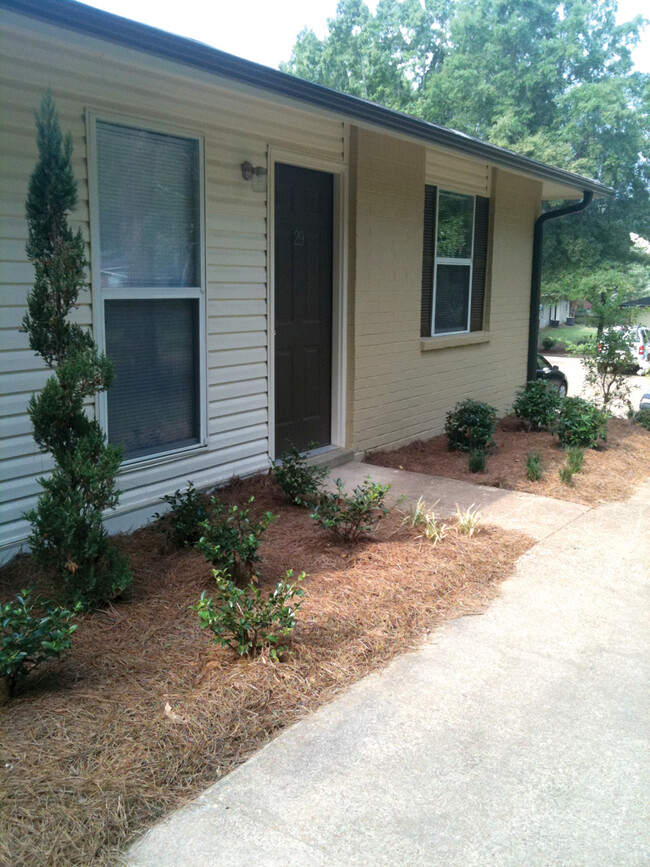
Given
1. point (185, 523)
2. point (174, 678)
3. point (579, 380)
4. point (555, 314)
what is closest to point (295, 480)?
point (185, 523)

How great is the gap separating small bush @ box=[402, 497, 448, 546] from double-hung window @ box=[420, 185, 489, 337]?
148 inches

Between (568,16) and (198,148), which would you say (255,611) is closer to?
(198,148)

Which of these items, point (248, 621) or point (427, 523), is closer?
point (248, 621)

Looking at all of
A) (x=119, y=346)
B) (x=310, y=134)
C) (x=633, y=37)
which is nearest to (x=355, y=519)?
(x=119, y=346)

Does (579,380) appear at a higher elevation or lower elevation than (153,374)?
lower

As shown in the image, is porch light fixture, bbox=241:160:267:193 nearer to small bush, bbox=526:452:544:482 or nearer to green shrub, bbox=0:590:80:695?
small bush, bbox=526:452:544:482

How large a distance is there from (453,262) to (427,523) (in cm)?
481

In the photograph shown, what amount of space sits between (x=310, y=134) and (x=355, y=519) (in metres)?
3.51

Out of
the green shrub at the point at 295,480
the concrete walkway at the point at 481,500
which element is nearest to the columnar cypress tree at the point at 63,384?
the green shrub at the point at 295,480

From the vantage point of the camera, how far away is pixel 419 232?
8.42 metres

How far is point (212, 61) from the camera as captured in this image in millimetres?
4395

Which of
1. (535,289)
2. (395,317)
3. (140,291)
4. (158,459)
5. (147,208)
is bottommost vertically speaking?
(158,459)

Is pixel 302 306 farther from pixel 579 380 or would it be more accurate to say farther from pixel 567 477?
pixel 579 380

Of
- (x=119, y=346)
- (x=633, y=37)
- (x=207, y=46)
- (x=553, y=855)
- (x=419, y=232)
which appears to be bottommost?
(x=553, y=855)
